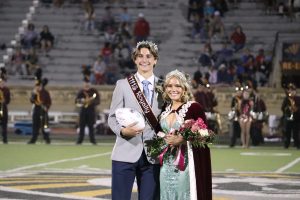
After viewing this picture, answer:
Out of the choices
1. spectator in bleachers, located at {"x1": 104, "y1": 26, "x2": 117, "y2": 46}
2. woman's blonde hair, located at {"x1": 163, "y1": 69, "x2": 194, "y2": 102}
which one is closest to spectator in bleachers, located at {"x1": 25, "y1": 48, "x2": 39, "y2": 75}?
spectator in bleachers, located at {"x1": 104, "y1": 26, "x2": 117, "y2": 46}

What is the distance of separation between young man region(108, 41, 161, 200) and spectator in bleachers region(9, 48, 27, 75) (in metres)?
26.4

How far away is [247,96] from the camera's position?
25.4 metres

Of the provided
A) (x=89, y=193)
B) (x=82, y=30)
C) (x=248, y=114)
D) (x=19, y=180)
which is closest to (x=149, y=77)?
(x=89, y=193)

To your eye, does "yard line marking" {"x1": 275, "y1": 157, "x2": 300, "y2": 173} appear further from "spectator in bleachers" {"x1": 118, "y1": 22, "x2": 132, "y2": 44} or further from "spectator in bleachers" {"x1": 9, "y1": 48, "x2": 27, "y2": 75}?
"spectator in bleachers" {"x1": 9, "y1": 48, "x2": 27, "y2": 75}

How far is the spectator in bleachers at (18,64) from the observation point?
34.7 meters

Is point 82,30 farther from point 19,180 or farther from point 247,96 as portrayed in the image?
point 19,180

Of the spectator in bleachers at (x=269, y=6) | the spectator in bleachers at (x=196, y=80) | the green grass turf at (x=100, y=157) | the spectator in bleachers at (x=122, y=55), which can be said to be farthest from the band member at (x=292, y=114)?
the spectator in bleachers at (x=269, y=6)

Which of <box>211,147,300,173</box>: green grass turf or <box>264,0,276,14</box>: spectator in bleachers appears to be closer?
<box>211,147,300,173</box>: green grass turf

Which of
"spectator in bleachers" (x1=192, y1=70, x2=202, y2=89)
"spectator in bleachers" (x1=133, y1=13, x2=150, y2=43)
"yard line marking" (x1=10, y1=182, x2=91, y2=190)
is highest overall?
"spectator in bleachers" (x1=133, y1=13, x2=150, y2=43)

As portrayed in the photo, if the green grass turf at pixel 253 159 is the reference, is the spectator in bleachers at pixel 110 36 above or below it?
above

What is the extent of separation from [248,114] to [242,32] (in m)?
8.93

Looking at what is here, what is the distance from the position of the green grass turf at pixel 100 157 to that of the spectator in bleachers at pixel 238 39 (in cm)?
903

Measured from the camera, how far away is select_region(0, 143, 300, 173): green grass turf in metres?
18.4

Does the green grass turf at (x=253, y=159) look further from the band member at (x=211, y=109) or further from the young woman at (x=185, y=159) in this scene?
the young woman at (x=185, y=159)
